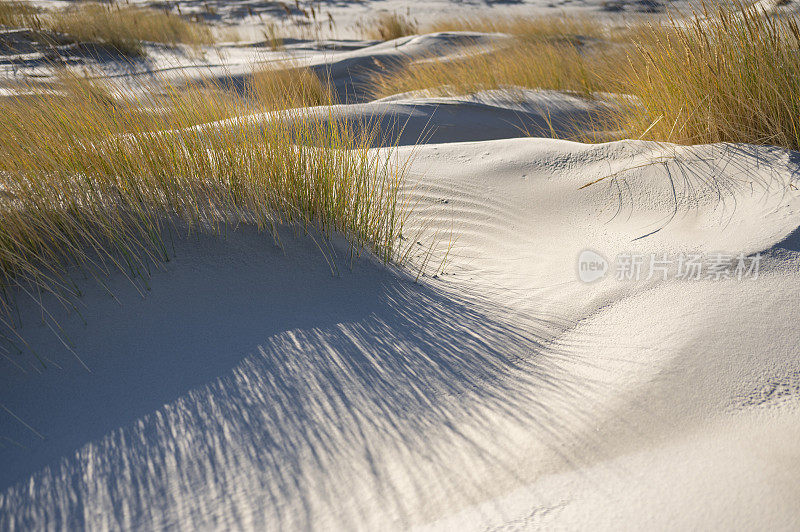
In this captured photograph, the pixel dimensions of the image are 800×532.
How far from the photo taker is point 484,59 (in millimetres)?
6305

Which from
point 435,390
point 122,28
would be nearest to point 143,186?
point 435,390

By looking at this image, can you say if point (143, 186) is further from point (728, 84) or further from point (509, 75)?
point (509, 75)

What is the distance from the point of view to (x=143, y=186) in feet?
7.06

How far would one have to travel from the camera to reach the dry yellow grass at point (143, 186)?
195 centimetres

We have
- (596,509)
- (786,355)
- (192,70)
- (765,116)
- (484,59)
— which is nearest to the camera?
(596,509)

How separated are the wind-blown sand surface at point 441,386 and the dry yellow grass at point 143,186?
116mm

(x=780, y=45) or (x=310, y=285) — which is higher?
(x=780, y=45)

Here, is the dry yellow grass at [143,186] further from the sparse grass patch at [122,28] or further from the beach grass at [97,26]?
the beach grass at [97,26]

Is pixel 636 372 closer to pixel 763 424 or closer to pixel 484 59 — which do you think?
pixel 763 424

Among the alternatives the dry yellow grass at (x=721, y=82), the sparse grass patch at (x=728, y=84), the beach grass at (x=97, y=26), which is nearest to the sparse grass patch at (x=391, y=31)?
the beach grass at (x=97, y=26)

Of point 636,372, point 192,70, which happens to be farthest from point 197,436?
point 192,70

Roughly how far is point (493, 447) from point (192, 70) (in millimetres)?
8033

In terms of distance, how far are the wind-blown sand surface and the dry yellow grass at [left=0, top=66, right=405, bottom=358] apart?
4.6 inches

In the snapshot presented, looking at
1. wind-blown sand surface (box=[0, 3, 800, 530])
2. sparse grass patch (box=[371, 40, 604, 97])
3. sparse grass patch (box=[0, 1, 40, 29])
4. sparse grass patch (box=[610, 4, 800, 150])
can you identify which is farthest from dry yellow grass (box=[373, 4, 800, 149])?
sparse grass patch (box=[0, 1, 40, 29])
